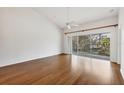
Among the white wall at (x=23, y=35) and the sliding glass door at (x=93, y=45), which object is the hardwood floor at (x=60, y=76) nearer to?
the white wall at (x=23, y=35)

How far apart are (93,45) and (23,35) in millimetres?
4836

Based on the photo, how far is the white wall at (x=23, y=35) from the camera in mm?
4680

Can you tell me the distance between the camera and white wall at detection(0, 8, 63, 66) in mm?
4680

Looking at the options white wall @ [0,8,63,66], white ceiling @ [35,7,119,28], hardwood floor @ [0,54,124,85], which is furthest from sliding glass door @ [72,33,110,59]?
hardwood floor @ [0,54,124,85]

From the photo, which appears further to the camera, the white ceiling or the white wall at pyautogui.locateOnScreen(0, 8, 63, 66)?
the white ceiling

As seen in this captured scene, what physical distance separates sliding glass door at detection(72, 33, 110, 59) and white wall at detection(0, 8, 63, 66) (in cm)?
225

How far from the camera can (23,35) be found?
18.4ft

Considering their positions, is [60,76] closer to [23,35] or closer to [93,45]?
[23,35]

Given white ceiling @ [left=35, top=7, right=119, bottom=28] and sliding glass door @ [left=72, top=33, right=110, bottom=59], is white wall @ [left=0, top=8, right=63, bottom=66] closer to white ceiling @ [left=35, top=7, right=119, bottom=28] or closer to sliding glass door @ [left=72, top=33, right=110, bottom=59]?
white ceiling @ [left=35, top=7, right=119, bottom=28]

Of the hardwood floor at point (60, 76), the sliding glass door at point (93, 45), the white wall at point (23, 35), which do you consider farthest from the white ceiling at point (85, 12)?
the hardwood floor at point (60, 76)

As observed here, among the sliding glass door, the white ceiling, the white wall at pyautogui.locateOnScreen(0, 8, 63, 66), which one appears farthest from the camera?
the sliding glass door

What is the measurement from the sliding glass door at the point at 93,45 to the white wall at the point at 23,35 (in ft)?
7.37
